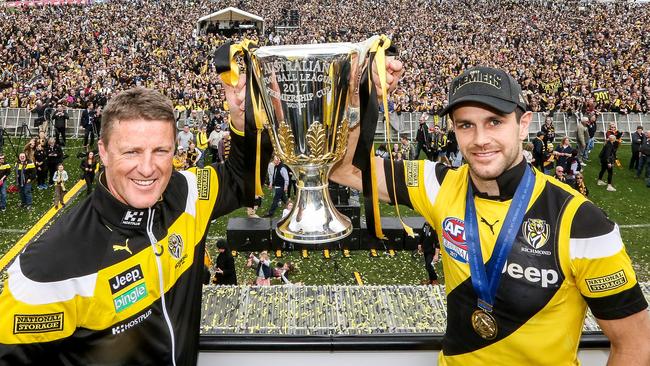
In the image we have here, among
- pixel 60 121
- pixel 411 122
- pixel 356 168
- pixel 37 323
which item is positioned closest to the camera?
pixel 37 323

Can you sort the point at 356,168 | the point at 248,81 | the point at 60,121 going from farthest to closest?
the point at 60,121
the point at 356,168
the point at 248,81

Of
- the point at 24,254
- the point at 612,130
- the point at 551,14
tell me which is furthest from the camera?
the point at 551,14

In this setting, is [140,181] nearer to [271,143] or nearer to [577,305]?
[271,143]

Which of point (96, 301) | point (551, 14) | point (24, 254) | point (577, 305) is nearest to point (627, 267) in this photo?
point (577, 305)

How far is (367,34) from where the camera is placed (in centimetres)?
3045

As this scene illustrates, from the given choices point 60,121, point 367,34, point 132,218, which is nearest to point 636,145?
point 132,218

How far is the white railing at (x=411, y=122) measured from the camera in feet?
55.9

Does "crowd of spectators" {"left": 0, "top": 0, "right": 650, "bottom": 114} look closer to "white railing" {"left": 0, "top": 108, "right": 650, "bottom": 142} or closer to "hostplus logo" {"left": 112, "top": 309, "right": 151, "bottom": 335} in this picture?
"white railing" {"left": 0, "top": 108, "right": 650, "bottom": 142}

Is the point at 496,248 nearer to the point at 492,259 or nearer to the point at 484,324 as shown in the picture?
the point at 492,259

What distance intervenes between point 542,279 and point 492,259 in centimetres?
18

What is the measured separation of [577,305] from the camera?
6.26 ft

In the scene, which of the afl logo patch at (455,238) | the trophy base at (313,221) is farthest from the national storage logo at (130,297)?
the afl logo patch at (455,238)

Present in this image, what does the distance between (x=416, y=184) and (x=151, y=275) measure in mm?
1164

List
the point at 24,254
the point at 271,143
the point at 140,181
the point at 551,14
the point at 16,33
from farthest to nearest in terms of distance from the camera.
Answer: the point at 551,14
the point at 16,33
the point at 271,143
the point at 140,181
the point at 24,254
